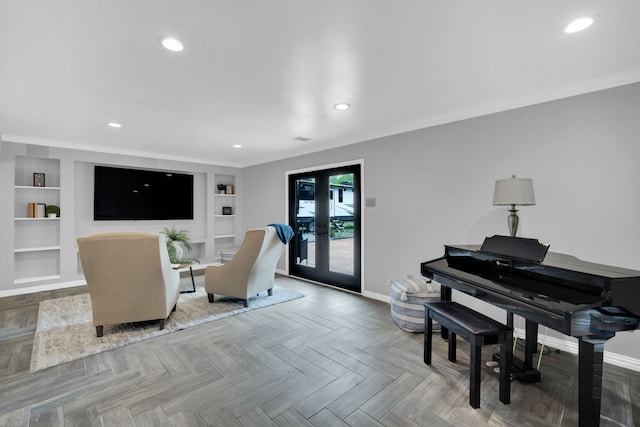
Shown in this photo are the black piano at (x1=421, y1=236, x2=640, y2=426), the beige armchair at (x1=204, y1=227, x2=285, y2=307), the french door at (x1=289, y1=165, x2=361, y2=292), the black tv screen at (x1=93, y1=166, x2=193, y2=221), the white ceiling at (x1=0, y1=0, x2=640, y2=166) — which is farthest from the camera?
the black tv screen at (x1=93, y1=166, x2=193, y2=221)

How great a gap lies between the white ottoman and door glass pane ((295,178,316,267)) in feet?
7.61

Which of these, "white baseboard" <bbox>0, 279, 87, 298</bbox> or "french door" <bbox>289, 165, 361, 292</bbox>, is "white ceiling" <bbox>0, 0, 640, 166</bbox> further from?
"white baseboard" <bbox>0, 279, 87, 298</bbox>

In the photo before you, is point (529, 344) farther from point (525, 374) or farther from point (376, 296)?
point (376, 296)

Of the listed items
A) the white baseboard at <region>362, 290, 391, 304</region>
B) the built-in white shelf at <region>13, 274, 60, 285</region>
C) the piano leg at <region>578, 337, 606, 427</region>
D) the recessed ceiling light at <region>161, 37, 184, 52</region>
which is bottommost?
the white baseboard at <region>362, 290, 391, 304</region>

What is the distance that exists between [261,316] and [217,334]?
0.63m

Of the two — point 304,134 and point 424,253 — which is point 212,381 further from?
point 304,134

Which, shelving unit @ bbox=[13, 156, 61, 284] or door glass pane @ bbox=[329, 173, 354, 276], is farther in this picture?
door glass pane @ bbox=[329, 173, 354, 276]

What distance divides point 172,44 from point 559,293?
9.57ft

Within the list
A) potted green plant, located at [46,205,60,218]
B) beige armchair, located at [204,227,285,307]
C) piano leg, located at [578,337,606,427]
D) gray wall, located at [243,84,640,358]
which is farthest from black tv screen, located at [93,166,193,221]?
piano leg, located at [578,337,606,427]

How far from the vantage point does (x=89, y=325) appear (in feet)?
10.9

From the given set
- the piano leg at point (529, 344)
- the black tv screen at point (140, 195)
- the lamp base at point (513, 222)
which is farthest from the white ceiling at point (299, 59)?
the piano leg at point (529, 344)

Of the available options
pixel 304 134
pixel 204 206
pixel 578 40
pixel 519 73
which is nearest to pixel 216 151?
pixel 204 206

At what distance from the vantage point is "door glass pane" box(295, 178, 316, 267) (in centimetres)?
539

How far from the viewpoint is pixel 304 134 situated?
4.33 meters
